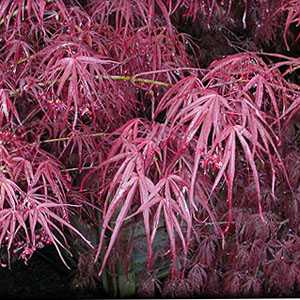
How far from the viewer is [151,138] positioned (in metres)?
1.16

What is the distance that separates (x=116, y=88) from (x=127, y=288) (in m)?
1.42

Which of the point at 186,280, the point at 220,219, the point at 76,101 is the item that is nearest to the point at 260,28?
the point at 220,219

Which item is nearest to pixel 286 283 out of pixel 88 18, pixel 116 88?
pixel 116 88

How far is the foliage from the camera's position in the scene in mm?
1101

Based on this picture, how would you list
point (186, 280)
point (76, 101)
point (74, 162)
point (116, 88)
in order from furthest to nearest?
point (186, 280), point (74, 162), point (116, 88), point (76, 101)

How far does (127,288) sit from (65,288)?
1.37 ft

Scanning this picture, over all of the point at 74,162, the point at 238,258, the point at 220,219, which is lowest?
the point at 238,258

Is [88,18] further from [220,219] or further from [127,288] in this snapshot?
[127,288]

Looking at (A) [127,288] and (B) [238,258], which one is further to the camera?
(A) [127,288]

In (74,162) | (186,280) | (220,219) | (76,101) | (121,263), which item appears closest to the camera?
(76,101)

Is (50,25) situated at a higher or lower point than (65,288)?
higher

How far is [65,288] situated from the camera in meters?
2.85

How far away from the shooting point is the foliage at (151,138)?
1.10m

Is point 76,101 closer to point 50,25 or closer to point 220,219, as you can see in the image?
point 50,25
